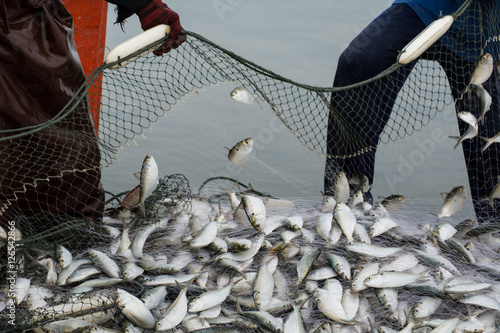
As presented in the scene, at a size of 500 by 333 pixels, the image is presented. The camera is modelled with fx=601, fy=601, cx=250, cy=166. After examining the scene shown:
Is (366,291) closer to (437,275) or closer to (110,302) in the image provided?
(437,275)

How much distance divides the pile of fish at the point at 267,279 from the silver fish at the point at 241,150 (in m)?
0.29

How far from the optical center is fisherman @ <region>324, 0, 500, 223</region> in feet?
12.7

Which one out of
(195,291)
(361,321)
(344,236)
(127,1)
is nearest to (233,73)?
(127,1)

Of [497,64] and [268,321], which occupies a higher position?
[497,64]

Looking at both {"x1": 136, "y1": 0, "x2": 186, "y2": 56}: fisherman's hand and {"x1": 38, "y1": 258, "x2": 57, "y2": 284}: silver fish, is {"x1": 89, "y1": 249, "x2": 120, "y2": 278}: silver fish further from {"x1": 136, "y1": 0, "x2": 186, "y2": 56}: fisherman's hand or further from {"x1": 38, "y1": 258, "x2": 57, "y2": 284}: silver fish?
{"x1": 136, "y1": 0, "x2": 186, "y2": 56}: fisherman's hand

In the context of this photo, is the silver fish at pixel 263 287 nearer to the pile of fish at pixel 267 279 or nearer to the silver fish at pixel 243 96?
the pile of fish at pixel 267 279

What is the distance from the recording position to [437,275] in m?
2.76

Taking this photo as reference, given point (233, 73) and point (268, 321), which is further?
point (233, 73)

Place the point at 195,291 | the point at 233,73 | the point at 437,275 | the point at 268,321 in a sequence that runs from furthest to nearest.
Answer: the point at 233,73 → the point at 437,275 → the point at 195,291 → the point at 268,321

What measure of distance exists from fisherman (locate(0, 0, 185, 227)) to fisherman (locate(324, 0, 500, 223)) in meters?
1.34

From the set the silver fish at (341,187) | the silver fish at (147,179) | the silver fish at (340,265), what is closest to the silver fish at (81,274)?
the silver fish at (147,179)

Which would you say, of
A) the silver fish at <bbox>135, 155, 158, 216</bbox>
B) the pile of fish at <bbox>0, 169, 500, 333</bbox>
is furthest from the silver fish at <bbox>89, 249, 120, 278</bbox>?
the silver fish at <bbox>135, 155, 158, 216</bbox>

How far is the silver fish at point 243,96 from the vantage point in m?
3.22

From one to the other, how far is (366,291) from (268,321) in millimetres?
512
